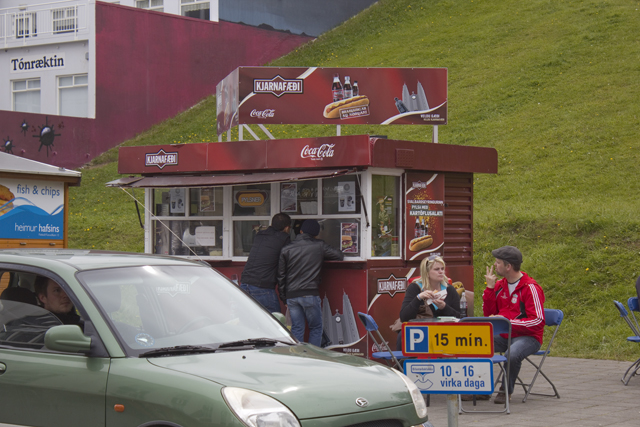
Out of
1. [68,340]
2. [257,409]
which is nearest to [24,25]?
[68,340]

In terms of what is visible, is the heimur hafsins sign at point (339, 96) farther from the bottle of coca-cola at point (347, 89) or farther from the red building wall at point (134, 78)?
the red building wall at point (134, 78)

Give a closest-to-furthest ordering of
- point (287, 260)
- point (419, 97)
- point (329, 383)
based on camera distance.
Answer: point (329, 383) < point (287, 260) < point (419, 97)

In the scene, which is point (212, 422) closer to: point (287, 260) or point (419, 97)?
point (287, 260)

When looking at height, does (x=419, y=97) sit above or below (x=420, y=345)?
above

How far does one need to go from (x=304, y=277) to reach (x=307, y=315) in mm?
498

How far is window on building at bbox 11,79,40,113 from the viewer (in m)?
29.3

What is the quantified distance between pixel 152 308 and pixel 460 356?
79.1 inches

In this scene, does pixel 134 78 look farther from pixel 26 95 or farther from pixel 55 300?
pixel 55 300

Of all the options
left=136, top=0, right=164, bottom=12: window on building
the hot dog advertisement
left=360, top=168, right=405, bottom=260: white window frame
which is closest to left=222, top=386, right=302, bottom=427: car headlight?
left=360, top=168, right=405, bottom=260: white window frame

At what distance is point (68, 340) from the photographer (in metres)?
4.07

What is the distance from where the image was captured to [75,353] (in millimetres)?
4227

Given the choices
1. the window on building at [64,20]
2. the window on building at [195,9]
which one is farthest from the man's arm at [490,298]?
the window on building at [195,9]

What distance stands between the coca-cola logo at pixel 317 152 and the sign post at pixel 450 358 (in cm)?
461

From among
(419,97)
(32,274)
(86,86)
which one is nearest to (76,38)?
(86,86)
